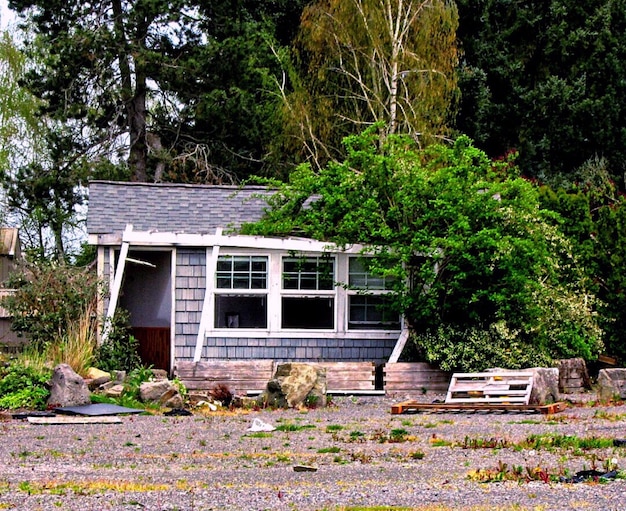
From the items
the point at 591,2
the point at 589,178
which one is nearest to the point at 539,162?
the point at 589,178

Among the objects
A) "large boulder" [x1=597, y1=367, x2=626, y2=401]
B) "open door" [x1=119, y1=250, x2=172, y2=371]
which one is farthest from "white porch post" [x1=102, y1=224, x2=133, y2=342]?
"large boulder" [x1=597, y1=367, x2=626, y2=401]

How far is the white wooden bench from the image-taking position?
16844mm

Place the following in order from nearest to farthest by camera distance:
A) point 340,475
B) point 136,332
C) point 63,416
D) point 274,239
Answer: point 340,475 → point 63,416 → point 274,239 → point 136,332

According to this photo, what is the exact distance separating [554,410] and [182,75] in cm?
1744

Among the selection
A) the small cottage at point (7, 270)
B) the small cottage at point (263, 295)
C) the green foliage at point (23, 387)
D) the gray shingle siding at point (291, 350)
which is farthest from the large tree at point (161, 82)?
the green foliage at point (23, 387)

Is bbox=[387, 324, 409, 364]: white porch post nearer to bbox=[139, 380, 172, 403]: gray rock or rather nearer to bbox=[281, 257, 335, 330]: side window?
bbox=[281, 257, 335, 330]: side window

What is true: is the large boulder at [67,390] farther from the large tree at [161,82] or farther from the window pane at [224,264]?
the large tree at [161,82]

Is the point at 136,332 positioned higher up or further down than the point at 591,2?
further down

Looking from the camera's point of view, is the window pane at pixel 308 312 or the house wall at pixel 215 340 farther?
the window pane at pixel 308 312

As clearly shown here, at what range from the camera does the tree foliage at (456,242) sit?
62.1 ft

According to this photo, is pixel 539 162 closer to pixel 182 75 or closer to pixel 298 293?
pixel 182 75

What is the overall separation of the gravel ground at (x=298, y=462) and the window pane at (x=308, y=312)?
428cm

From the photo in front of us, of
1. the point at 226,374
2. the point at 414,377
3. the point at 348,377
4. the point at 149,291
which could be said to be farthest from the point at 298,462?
the point at 149,291

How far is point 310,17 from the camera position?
100ft
